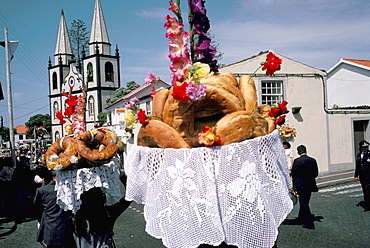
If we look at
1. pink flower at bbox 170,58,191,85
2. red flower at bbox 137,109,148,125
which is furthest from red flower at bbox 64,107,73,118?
pink flower at bbox 170,58,191,85

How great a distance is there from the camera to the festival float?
263cm

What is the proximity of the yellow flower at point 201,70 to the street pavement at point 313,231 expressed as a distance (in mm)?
5251

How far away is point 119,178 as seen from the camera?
14.5 ft

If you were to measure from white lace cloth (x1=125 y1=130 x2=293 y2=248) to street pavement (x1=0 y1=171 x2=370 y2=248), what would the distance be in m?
4.83

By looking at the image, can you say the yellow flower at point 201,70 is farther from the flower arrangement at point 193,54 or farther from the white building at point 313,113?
the white building at point 313,113

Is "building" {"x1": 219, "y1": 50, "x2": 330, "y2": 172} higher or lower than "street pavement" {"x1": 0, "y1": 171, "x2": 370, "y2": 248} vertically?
higher

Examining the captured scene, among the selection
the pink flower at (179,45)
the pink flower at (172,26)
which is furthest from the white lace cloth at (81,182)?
the pink flower at (172,26)

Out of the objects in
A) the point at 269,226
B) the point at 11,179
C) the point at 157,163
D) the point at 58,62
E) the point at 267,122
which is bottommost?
the point at 11,179

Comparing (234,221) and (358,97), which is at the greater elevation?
(358,97)

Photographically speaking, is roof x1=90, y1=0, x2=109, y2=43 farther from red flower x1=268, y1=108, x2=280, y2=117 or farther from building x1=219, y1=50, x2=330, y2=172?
red flower x1=268, y1=108, x2=280, y2=117

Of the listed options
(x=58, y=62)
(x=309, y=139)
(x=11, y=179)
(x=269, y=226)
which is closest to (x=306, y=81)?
(x=309, y=139)

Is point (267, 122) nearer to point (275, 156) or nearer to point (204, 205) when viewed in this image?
point (275, 156)

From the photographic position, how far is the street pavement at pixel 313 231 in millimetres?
7269

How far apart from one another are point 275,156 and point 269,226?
1.83 feet
